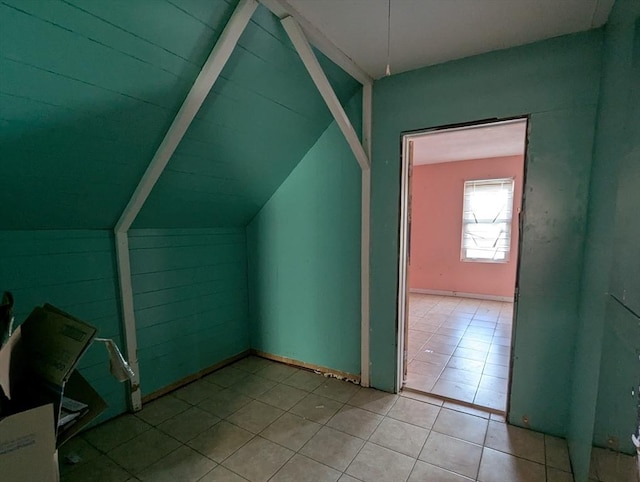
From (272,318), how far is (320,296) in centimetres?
62

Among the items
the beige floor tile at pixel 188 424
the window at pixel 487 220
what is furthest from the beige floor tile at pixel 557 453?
the window at pixel 487 220

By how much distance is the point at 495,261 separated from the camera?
4.87 meters

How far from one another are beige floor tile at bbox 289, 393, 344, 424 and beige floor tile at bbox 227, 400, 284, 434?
14 centimetres

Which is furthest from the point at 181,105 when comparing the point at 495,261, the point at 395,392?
the point at 495,261

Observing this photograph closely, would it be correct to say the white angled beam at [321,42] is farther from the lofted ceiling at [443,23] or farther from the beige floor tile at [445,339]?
the beige floor tile at [445,339]

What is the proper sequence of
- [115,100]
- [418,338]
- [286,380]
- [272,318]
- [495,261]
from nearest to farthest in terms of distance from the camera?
[115,100] < [286,380] < [272,318] < [418,338] < [495,261]

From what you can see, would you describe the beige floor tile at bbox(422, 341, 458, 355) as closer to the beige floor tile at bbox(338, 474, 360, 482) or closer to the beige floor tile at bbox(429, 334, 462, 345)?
the beige floor tile at bbox(429, 334, 462, 345)

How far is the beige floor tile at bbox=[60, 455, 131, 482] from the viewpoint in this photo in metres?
1.53

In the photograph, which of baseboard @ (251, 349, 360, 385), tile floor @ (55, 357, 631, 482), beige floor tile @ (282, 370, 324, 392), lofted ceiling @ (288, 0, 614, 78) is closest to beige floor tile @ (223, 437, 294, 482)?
tile floor @ (55, 357, 631, 482)

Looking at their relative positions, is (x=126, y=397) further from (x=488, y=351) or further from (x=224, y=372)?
(x=488, y=351)

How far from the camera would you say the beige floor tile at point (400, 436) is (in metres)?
1.74

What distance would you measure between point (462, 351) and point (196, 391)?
255 centimetres

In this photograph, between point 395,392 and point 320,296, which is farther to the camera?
point 320,296

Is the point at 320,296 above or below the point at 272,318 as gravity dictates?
above
